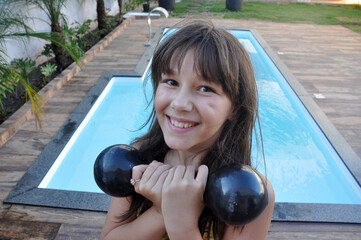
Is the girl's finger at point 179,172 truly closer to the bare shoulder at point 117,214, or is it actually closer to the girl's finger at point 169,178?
the girl's finger at point 169,178

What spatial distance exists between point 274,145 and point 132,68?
346 cm

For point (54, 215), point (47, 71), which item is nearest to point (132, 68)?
point (47, 71)

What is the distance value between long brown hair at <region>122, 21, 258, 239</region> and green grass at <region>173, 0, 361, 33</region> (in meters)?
12.0

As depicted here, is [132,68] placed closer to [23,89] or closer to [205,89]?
[23,89]

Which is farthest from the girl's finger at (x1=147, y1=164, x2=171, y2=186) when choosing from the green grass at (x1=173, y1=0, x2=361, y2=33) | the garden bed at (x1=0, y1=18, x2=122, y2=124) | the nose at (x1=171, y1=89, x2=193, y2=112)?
the green grass at (x1=173, y1=0, x2=361, y2=33)

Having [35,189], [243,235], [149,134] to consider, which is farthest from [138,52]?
[243,235]

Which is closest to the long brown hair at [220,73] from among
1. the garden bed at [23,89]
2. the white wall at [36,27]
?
the garden bed at [23,89]

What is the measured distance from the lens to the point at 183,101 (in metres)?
1.21

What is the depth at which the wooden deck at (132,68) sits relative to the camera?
9.45 ft

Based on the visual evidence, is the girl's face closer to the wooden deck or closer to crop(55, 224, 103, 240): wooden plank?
the wooden deck

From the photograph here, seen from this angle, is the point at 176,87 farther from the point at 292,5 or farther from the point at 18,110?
the point at 292,5

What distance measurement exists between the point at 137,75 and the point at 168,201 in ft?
18.3

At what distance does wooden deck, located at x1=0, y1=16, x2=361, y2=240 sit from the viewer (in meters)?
2.88

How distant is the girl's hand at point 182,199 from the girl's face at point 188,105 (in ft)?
0.62
